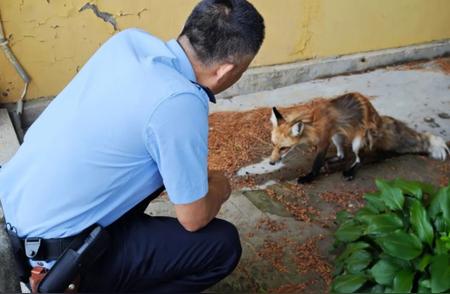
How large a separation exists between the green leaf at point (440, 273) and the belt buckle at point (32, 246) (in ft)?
5.09

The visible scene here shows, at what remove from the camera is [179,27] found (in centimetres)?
468

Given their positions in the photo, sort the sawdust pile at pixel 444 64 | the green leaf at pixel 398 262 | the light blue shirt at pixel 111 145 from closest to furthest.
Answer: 1. the light blue shirt at pixel 111 145
2. the green leaf at pixel 398 262
3. the sawdust pile at pixel 444 64

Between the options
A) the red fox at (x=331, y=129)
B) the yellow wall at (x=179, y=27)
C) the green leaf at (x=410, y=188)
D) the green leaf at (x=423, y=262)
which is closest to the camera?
the green leaf at (x=423, y=262)

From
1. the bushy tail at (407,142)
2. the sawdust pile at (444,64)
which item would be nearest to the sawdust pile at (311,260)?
the bushy tail at (407,142)

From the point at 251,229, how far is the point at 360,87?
265 centimetres

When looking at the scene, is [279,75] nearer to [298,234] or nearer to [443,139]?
[443,139]

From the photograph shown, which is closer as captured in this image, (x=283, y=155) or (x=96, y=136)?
(x=96, y=136)

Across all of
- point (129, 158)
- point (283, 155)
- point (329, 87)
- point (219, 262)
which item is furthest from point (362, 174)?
point (129, 158)

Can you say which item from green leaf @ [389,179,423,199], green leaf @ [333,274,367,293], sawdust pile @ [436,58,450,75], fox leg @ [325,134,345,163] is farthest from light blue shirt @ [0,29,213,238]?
sawdust pile @ [436,58,450,75]

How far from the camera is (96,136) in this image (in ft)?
6.27

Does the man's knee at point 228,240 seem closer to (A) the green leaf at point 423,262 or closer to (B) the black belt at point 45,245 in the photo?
(B) the black belt at point 45,245

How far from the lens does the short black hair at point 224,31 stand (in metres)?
1.96

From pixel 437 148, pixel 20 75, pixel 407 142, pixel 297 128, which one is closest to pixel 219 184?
pixel 297 128

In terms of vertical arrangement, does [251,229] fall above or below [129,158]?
below
